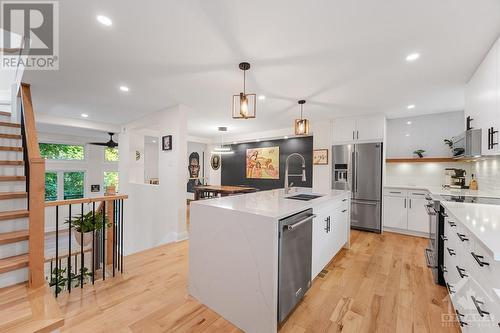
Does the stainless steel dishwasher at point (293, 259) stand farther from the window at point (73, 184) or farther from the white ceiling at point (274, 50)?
the window at point (73, 184)

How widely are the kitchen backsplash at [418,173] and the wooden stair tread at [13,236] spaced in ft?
19.4

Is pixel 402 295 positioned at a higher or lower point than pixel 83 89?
lower

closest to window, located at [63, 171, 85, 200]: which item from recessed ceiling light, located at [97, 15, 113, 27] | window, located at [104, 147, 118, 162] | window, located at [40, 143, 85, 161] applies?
window, located at [40, 143, 85, 161]

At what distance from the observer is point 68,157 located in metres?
6.83

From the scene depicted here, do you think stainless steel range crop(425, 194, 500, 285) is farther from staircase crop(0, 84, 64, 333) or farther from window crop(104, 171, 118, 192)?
window crop(104, 171, 118, 192)

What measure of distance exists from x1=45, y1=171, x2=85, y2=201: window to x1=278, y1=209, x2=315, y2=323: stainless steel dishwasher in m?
8.29

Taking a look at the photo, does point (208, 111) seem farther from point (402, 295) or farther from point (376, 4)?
point (402, 295)

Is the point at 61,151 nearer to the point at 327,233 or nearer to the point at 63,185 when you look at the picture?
the point at 63,185

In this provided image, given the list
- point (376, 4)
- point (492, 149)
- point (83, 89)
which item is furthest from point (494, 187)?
point (83, 89)

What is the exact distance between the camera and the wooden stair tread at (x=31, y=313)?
127cm

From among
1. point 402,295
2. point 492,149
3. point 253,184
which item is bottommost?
point 402,295

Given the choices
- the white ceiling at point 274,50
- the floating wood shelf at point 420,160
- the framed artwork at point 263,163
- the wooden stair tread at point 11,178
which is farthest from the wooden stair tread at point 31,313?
the floating wood shelf at point 420,160

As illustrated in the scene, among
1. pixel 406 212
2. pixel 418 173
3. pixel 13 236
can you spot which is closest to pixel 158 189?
pixel 13 236

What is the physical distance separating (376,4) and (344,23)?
0.79 ft
